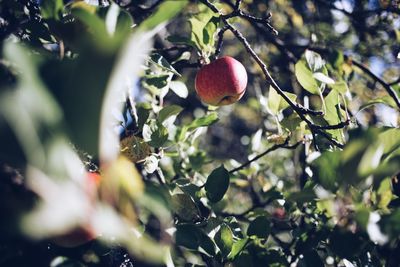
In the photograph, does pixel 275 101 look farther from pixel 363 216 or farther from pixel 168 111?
pixel 363 216

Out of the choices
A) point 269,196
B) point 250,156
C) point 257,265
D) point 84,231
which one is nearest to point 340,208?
point 257,265

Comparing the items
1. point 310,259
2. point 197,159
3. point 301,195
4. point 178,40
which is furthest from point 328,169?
point 197,159

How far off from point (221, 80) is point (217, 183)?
1.18 ft

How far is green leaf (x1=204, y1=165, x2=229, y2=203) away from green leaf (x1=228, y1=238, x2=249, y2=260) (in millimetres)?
143

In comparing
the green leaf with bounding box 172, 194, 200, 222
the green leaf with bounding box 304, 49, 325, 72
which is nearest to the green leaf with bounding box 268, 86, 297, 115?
the green leaf with bounding box 304, 49, 325, 72

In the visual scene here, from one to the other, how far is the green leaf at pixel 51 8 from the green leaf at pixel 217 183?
0.53 meters

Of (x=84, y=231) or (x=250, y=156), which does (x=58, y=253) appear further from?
(x=250, y=156)

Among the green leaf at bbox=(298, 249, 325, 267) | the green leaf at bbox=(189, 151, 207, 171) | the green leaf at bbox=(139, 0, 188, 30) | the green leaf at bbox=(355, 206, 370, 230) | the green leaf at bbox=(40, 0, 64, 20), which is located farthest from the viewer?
the green leaf at bbox=(189, 151, 207, 171)

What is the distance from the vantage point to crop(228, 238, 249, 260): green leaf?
36.3 inches

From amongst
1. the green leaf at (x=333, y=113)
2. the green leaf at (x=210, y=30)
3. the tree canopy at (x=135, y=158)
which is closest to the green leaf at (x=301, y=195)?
the tree canopy at (x=135, y=158)

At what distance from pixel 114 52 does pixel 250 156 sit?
1266 millimetres

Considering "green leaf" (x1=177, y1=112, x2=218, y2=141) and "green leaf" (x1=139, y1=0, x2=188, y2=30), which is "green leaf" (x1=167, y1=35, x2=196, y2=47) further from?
"green leaf" (x1=139, y1=0, x2=188, y2=30)

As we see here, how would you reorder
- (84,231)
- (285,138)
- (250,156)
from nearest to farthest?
1. (84,231)
2. (285,138)
3. (250,156)

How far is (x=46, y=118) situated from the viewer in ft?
1.38
